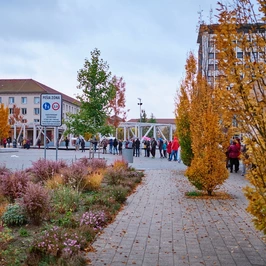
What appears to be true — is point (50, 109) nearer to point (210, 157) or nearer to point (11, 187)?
point (11, 187)

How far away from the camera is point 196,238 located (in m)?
7.50

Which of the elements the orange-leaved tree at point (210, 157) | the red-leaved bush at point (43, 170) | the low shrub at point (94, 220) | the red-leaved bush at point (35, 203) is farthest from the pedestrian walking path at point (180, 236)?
the red-leaved bush at point (43, 170)

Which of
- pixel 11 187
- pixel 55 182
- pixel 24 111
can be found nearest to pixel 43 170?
pixel 55 182

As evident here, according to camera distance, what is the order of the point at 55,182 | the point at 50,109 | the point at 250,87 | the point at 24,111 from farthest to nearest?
1. the point at 24,111
2. the point at 50,109
3. the point at 55,182
4. the point at 250,87

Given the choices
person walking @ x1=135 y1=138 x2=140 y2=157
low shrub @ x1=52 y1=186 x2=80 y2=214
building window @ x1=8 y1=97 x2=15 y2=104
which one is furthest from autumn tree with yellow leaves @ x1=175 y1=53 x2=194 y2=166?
building window @ x1=8 y1=97 x2=15 y2=104

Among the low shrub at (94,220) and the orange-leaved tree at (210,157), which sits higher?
the orange-leaved tree at (210,157)

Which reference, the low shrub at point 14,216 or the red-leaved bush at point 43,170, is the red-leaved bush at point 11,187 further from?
the red-leaved bush at point 43,170

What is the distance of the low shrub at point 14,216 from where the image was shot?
8.10 metres

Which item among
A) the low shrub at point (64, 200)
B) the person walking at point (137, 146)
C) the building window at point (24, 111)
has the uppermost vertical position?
the building window at point (24, 111)

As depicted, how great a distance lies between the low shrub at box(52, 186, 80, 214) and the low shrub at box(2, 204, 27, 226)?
113 cm

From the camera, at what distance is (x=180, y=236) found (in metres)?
7.65

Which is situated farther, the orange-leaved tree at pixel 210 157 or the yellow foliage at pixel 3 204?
the orange-leaved tree at pixel 210 157

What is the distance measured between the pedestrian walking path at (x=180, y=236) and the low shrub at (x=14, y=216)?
1.55m

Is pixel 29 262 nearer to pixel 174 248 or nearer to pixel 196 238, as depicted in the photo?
pixel 174 248
